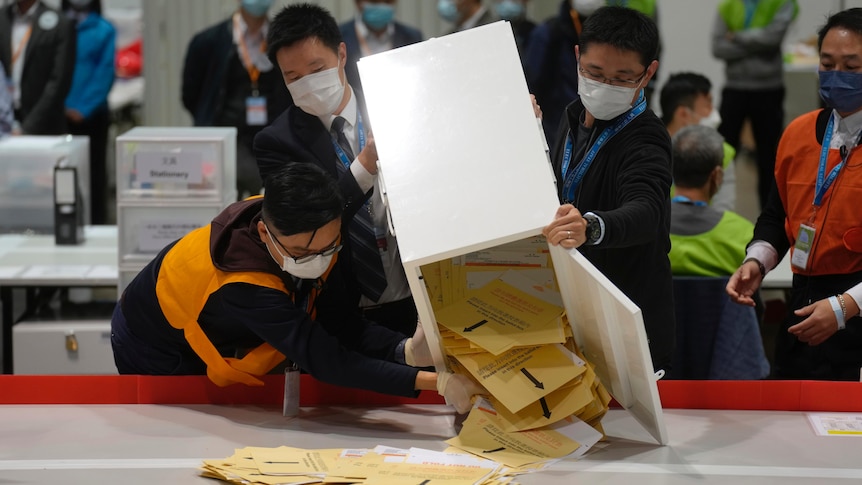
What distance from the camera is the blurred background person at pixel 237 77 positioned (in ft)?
19.1

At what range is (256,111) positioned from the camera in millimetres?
5820

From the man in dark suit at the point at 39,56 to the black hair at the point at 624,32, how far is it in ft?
16.2

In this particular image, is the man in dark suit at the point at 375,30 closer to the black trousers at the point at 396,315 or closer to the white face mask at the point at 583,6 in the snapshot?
the white face mask at the point at 583,6

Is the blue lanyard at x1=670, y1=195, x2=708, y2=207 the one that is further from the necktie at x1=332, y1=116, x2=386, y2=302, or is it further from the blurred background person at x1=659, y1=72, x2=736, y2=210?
the necktie at x1=332, y1=116, x2=386, y2=302

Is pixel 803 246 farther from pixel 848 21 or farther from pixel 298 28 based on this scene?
pixel 298 28

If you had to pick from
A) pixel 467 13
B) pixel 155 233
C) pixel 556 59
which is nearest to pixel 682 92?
pixel 556 59

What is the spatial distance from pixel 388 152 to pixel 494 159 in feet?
0.73

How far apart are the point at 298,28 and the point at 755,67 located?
4.58 m

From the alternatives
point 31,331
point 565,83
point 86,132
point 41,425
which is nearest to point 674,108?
point 565,83

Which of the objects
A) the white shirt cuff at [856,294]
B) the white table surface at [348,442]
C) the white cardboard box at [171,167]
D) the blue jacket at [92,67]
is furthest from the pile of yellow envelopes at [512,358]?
the blue jacket at [92,67]

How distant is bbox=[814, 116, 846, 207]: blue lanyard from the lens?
2.78m

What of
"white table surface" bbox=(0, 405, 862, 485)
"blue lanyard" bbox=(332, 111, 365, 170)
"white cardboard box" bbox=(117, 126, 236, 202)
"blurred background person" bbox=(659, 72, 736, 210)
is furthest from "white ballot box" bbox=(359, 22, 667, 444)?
"blurred background person" bbox=(659, 72, 736, 210)

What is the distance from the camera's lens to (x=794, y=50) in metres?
8.44

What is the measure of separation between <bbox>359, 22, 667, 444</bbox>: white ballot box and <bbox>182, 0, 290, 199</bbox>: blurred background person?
3450 millimetres
